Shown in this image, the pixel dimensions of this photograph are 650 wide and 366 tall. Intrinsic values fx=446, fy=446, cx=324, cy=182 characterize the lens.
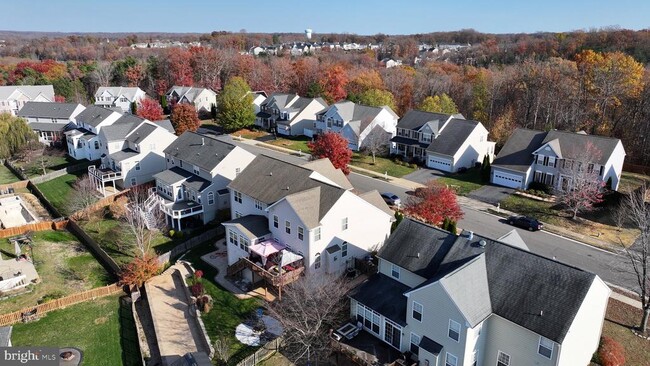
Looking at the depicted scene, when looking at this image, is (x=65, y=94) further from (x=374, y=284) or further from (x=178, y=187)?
(x=374, y=284)

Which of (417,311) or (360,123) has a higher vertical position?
(360,123)

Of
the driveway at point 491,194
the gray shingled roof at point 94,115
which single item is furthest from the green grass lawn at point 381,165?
the gray shingled roof at point 94,115

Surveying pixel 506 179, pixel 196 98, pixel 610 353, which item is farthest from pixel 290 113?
pixel 610 353

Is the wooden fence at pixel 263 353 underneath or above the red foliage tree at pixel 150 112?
underneath

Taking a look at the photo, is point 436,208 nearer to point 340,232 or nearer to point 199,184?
point 340,232

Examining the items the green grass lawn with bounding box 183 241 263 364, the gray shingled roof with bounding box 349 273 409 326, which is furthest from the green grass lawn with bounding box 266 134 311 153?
the gray shingled roof with bounding box 349 273 409 326

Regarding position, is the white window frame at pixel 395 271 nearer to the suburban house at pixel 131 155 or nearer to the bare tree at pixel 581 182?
the bare tree at pixel 581 182
